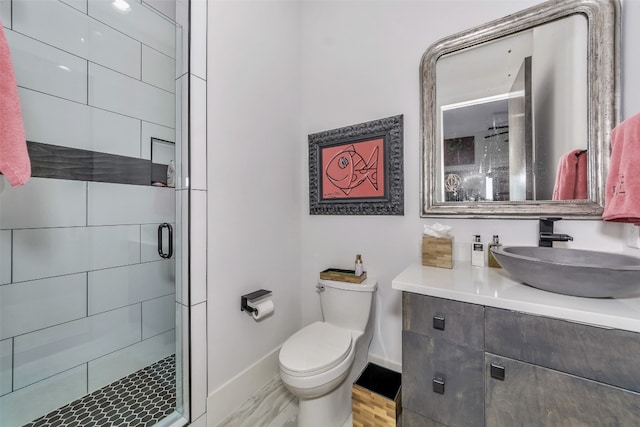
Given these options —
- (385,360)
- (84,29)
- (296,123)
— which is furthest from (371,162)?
(84,29)

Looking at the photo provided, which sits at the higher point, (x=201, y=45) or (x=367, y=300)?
(x=201, y=45)

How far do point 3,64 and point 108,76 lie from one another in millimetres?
878

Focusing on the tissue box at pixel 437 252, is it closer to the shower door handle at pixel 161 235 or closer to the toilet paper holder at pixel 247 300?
the toilet paper holder at pixel 247 300

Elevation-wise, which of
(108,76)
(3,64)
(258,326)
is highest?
(108,76)

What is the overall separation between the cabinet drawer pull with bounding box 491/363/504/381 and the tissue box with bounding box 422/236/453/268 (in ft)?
1.54

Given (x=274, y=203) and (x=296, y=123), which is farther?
(x=296, y=123)

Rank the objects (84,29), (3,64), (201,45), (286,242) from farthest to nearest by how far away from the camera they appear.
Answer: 1. (286,242)
2. (84,29)
3. (201,45)
4. (3,64)

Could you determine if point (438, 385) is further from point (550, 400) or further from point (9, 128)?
point (9, 128)

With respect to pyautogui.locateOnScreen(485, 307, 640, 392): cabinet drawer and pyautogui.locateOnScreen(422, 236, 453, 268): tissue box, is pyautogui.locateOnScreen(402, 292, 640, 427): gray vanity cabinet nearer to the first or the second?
pyautogui.locateOnScreen(485, 307, 640, 392): cabinet drawer

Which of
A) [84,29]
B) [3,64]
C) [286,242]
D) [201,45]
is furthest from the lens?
[286,242]

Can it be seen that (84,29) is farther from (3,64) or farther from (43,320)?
(43,320)

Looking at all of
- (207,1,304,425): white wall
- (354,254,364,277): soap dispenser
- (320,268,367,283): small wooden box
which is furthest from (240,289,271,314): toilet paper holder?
(354,254,364,277): soap dispenser

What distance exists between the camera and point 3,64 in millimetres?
787

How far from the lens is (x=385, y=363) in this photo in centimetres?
159
